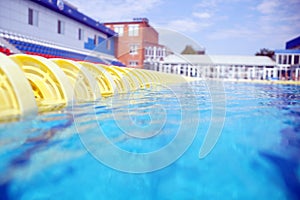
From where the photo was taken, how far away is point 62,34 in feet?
50.4

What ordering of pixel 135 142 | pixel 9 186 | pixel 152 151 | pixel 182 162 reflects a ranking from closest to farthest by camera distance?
pixel 9 186 < pixel 182 162 < pixel 152 151 < pixel 135 142

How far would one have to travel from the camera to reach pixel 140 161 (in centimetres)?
186

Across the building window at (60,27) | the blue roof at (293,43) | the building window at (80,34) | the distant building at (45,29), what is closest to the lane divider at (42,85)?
the distant building at (45,29)

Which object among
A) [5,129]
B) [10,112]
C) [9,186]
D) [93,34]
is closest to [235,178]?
[9,186]

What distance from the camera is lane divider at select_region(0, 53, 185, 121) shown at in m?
2.50

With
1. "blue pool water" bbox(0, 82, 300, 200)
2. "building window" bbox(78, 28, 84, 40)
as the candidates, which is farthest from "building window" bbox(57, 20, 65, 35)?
"blue pool water" bbox(0, 82, 300, 200)

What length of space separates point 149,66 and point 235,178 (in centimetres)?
1796

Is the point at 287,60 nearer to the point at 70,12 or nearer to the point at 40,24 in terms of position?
the point at 70,12

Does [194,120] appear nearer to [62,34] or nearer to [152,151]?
[152,151]

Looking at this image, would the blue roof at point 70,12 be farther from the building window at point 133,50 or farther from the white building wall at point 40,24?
the building window at point 133,50

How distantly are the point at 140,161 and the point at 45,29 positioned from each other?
533 inches

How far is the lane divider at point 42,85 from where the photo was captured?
98.6 inches

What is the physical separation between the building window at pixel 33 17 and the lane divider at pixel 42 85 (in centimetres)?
864

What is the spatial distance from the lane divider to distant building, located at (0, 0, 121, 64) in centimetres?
299
